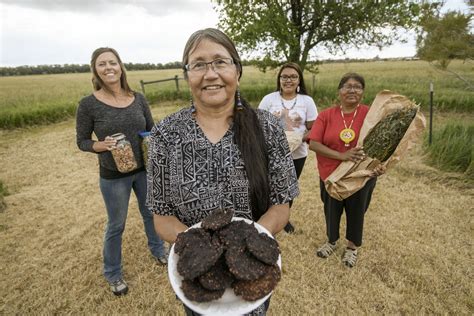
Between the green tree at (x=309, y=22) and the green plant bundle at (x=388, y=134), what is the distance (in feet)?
25.9

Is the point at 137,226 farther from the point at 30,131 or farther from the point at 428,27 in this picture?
the point at 428,27

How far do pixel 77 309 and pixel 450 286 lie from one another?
367 centimetres

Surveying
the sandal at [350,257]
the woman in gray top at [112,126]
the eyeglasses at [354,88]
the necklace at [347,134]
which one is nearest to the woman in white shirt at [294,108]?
the necklace at [347,134]

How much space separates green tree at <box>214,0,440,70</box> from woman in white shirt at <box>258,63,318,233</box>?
6.79 m

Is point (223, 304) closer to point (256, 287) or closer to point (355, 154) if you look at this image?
point (256, 287)

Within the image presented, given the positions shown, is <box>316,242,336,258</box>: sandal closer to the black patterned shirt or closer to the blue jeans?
the blue jeans

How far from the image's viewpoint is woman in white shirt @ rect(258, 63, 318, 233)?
3344 mm

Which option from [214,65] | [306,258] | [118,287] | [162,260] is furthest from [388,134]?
[118,287]

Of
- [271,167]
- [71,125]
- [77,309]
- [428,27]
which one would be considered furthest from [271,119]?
[71,125]

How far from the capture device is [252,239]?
1.09m

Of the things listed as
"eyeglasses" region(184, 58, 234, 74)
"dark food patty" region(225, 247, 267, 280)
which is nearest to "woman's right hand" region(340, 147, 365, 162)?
"eyeglasses" region(184, 58, 234, 74)

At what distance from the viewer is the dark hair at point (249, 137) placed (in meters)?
1.30

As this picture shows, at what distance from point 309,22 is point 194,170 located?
11.3 m

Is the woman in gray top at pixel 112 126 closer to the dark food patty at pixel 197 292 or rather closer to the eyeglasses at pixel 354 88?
the dark food patty at pixel 197 292
